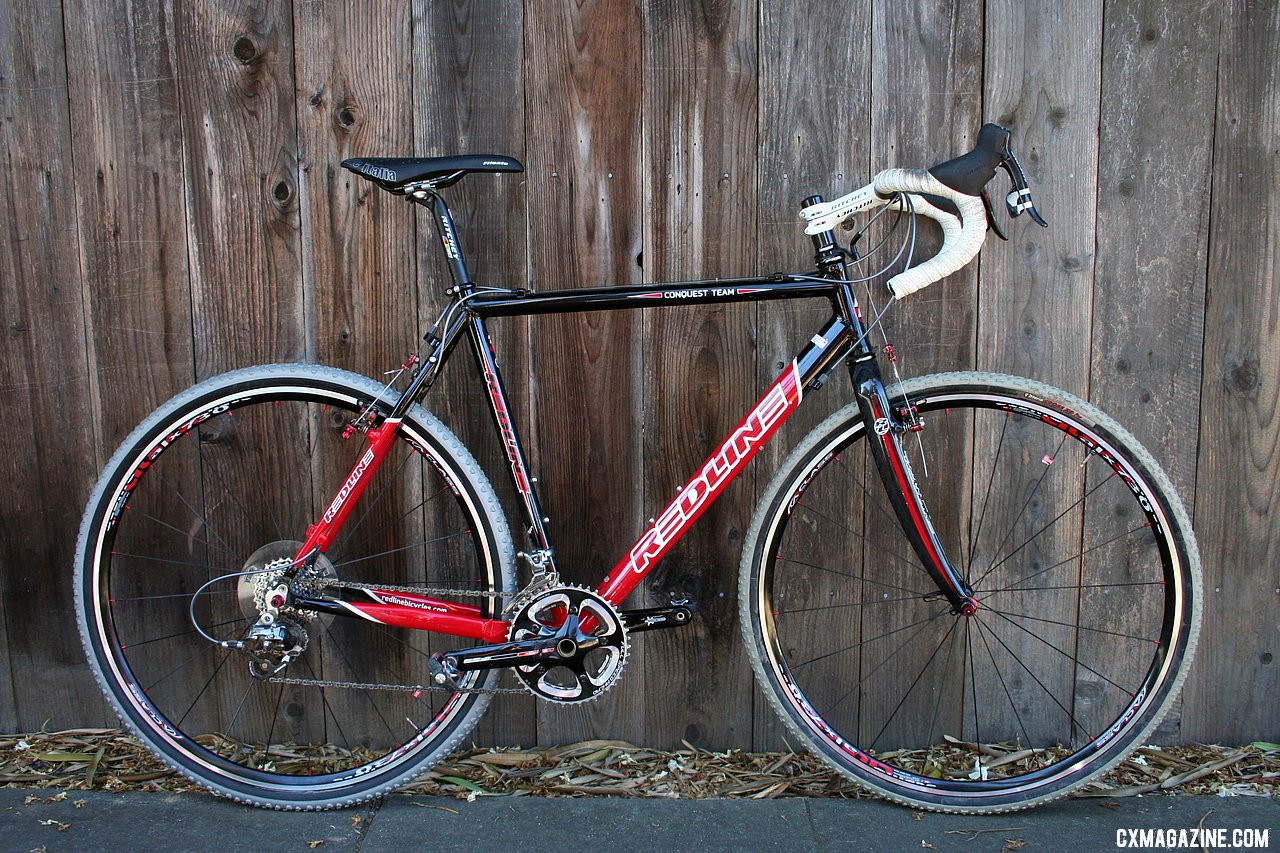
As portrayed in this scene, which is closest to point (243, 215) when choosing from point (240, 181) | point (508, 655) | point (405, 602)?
→ point (240, 181)

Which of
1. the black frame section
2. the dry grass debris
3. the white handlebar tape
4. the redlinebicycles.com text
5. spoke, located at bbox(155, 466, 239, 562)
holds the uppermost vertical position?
the white handlebar tape

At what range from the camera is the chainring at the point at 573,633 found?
1984 millimetres

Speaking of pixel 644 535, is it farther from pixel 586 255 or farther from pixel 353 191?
pixel 353 191

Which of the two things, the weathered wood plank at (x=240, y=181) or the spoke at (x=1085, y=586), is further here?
the spoke at (x=1085, y=586)

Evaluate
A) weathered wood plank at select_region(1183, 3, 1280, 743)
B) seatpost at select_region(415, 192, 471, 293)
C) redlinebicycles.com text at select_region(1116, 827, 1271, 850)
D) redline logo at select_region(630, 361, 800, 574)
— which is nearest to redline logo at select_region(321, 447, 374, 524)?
seatpost at select_region(415, 192, 471, 293)

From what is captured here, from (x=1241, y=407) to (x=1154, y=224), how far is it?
1.83 feet

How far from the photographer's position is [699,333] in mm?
2258

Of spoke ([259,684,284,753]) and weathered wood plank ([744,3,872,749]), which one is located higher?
weathered wood plank ([744,3,872,749])

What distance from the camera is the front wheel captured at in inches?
90.7

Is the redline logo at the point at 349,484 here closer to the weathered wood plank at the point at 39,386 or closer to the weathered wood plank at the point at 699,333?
the weathered wood plank at the point at 699,333

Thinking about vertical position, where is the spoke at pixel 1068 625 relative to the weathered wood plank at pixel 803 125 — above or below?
below

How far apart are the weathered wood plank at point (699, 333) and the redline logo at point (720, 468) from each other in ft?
0.94

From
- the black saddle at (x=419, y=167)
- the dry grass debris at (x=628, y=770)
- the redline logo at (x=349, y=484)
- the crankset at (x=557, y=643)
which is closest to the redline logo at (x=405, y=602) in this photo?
the crankset at (x=557, y=643)

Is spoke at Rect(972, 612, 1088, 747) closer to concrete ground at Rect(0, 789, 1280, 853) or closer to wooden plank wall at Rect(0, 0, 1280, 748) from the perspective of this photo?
concrete ground at Rect(0, 789, 1280, 853)
